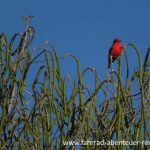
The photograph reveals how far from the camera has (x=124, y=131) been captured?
10.1 ft

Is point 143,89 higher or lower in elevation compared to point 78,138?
higher

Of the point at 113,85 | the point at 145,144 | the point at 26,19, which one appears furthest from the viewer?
the point at 26,19

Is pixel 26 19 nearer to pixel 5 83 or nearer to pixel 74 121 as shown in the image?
pixel 5 83

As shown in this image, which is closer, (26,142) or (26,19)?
(26,142)

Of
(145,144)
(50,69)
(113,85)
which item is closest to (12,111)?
(50,69)

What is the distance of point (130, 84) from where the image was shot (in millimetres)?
3436

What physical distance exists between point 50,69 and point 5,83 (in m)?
0.31

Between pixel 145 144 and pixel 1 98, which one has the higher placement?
pixel 1 98

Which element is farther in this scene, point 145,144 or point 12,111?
point 12,111

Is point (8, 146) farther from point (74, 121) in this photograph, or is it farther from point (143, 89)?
point (143, 89)

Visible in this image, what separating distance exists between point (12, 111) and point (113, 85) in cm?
63

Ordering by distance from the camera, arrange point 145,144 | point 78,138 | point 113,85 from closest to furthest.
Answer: point 145,144, point 78,138, point 113,85

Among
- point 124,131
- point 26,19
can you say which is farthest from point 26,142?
point 26,19

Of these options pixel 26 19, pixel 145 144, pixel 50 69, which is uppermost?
pixel 26 19
